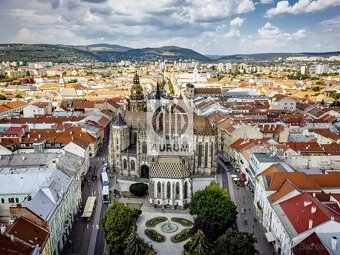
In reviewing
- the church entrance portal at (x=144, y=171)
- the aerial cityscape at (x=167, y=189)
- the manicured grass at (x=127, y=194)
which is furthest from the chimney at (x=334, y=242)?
the church entrance portal at (x=144, y=171)

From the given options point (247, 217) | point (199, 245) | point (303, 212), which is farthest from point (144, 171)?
point (303, 212)

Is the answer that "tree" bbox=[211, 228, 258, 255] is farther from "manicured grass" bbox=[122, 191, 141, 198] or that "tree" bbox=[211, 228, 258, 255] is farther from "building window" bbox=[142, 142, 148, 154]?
"building window" bbox=[142, 142, 148, 154]

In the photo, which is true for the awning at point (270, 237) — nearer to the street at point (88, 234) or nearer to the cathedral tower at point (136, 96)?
the street at point (88, 234)

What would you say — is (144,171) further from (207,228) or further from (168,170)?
(207,228)

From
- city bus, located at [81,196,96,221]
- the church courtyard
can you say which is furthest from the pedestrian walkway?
city bus, located at [81,196,96,221]

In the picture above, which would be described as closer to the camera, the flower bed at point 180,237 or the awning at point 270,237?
the awning at point 270,237

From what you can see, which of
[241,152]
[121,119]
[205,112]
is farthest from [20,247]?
[205,112]
